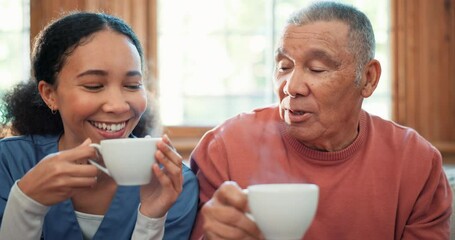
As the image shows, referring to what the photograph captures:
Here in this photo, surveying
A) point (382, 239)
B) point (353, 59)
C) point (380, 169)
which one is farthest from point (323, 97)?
point (382, 239)

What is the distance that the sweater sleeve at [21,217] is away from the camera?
125 cm

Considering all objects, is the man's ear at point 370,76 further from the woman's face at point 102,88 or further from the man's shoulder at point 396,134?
the woman's face at point 102,88

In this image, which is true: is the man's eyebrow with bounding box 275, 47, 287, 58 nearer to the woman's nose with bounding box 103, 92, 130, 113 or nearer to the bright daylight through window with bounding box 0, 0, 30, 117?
the woman's nose with bounding box 103, 92, 130, 113

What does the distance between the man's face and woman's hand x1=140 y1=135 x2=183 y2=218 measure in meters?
0.38

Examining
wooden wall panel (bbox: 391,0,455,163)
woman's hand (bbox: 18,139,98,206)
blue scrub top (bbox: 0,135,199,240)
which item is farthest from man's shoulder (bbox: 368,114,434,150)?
wooden wall panel (bbox: 391,0,455,163)

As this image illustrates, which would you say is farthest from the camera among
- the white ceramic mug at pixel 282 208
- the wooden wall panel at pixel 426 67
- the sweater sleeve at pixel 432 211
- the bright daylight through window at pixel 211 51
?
the bright daylight through window at pixel 211 51

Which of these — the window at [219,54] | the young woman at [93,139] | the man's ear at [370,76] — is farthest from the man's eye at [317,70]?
the window at [219,54]

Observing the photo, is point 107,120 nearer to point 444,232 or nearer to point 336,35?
point 336,35

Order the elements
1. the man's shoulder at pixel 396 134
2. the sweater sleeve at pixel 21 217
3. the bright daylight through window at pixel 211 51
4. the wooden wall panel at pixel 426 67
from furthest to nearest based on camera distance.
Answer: the bright daylight through window at pixel 211 51 → the wooden wall panel at pixel 426 67 → the man's shoulder at pixel 396 134 → the sweater sleeve at pixel 21 217

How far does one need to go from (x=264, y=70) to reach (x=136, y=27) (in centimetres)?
69

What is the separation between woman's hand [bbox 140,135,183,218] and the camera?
122cm

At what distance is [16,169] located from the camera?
61.4 inches

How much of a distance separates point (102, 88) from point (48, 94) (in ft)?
0.73

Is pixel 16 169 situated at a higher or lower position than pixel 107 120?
lower
